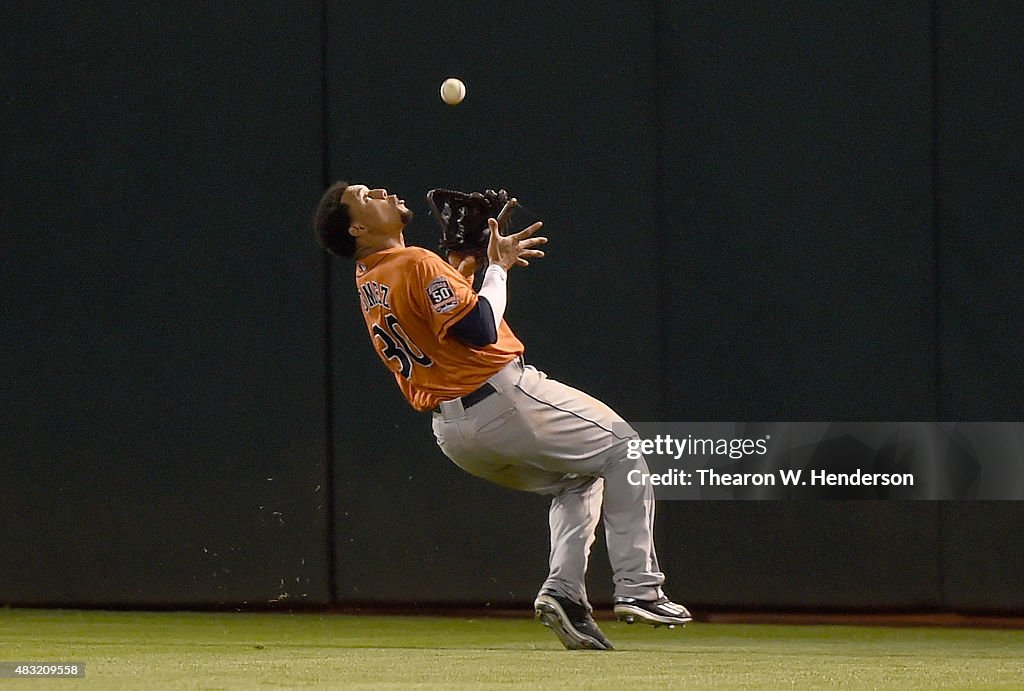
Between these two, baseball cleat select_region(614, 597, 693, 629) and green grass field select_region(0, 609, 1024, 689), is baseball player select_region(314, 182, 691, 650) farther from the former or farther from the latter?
green grass field select_region(0, 609, 1024, 689)

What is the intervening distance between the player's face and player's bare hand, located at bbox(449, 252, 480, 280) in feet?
1.11

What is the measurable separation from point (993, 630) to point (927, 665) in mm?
1960

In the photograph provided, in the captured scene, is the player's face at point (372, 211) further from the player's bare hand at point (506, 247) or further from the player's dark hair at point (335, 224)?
the player's bare hand at point (506, 247)

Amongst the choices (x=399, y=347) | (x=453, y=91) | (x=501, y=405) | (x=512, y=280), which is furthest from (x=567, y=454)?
(x=512, y=280)

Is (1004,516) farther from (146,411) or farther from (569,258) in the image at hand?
(146,411)

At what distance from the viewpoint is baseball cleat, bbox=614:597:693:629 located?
4730 millimetres

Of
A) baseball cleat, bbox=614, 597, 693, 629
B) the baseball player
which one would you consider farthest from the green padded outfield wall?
baseball cleat, bbox=614, 597, 693, 629

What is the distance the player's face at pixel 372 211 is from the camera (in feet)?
16.6

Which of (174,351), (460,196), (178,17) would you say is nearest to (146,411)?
(174,351)

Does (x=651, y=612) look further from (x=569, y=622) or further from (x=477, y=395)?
(x=477, y=395)

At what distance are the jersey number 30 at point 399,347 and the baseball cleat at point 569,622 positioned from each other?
0.86 metres

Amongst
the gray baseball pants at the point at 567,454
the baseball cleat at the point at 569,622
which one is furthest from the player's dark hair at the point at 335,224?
the baseball cleat at the point at 569,622

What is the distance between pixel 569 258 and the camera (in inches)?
270

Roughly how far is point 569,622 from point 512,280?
228 centimetres
